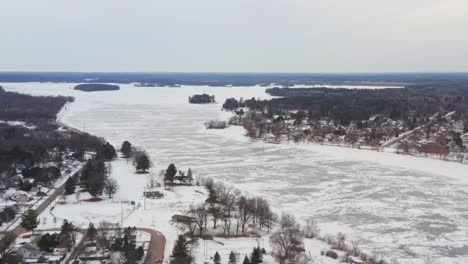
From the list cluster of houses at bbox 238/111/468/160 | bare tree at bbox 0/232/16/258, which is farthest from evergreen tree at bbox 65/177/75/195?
→ cluster of houses at bbox 238/111/468/160

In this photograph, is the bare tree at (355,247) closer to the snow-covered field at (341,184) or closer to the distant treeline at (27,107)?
the snow-covered field at (341,184)

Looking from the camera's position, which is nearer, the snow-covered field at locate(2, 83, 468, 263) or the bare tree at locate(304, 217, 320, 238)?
the bare tree at locate(304, 217, 320, 238)

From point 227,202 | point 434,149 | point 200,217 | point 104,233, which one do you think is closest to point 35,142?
point 227,202

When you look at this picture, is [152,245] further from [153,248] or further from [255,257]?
[255,257]

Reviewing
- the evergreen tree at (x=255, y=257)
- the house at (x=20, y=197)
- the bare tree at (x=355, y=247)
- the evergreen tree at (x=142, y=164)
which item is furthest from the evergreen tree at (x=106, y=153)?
the bare tree at (x=355, y=247)

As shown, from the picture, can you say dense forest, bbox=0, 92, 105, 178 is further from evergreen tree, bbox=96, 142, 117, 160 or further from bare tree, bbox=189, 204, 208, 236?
bare tree, bbox=189, 204, 208, 236
